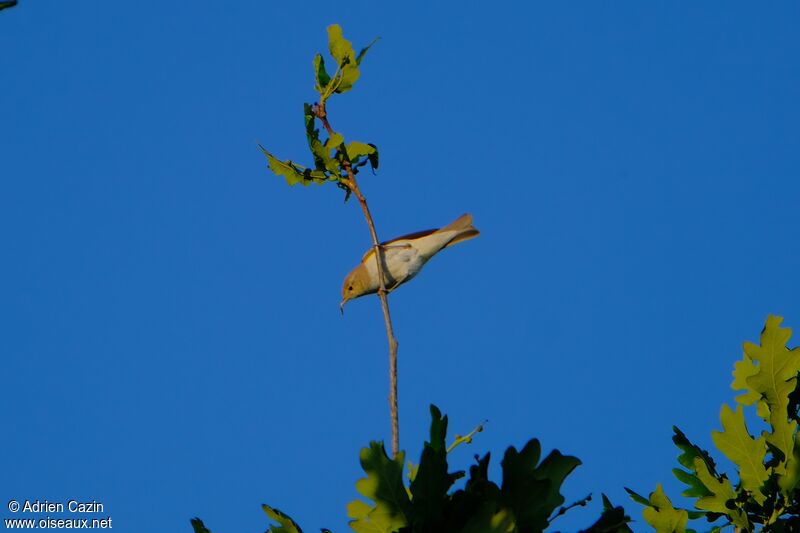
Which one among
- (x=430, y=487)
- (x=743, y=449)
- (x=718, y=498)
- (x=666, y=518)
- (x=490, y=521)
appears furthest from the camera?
(x=718, y=498)

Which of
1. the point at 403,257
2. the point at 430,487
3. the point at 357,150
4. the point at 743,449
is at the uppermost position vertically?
the point at 403,257

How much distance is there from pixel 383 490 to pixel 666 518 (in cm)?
135

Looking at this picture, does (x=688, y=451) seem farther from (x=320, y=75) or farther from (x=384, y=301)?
(x=320, y=75)

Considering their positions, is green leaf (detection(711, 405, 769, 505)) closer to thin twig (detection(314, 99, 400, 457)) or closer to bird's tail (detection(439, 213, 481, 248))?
thin twig (detection(314, 99, 400, 457))

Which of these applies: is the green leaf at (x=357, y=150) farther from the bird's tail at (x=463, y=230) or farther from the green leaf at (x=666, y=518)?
the bird's tail at (x=463, y=230)

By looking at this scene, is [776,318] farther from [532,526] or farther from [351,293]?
[351,293]

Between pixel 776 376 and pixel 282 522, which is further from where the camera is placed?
pixel 776 376

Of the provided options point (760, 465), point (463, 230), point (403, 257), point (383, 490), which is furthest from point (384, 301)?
point (463, 230)

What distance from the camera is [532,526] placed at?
3.03 m

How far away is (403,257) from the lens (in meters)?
7.11

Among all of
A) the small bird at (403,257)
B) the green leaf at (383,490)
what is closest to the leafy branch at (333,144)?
the green leaf at (383,490)

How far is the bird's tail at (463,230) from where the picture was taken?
7738 millimetres

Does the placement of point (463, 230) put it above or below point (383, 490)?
above

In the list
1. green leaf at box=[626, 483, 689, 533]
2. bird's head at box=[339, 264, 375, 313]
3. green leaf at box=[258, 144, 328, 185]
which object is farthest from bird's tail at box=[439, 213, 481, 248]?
green leaf at box=[626, 483, 689, 533]
